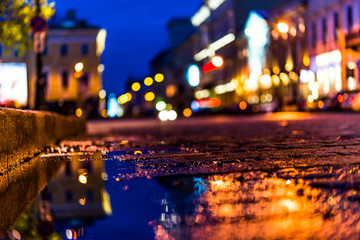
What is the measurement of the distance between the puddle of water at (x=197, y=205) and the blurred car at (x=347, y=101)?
32332 mm

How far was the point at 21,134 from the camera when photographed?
26.2 ft

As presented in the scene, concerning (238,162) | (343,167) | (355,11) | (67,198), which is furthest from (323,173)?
(355,11)

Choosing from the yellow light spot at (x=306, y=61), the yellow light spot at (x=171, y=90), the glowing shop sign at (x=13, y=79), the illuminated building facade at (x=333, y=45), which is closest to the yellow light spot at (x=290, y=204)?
the glowing shop sign at (x=13, y=79)

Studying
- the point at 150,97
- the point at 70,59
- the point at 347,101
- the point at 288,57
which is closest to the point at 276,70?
the point at 288,57

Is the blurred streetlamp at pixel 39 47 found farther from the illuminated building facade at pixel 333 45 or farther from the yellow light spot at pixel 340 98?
the illuminated building facade at pixel 333 45

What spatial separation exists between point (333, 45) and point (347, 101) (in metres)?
15.9

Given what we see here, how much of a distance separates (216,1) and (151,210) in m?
94.5

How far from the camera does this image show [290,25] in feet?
202

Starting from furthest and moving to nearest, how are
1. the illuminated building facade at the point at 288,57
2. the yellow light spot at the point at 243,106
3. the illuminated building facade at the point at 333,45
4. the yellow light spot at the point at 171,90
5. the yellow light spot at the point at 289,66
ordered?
the yellow light spot at the point at 171,90
the yellow light spot at the point at 289,66
the illuminated building facade at the point at 288,57
the yellow light spot at the point at 243,106
the illuminated building facade at the point at 333,45

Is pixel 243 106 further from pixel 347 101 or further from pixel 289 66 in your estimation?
pixel 347 101

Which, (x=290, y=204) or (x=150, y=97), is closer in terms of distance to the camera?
(x=290, y=204)

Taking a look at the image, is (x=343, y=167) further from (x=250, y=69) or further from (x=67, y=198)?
(x=250, y=69)

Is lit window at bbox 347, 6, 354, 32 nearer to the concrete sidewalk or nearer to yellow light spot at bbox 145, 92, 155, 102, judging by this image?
the concrete sidewalk

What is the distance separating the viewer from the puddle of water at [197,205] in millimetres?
3305
